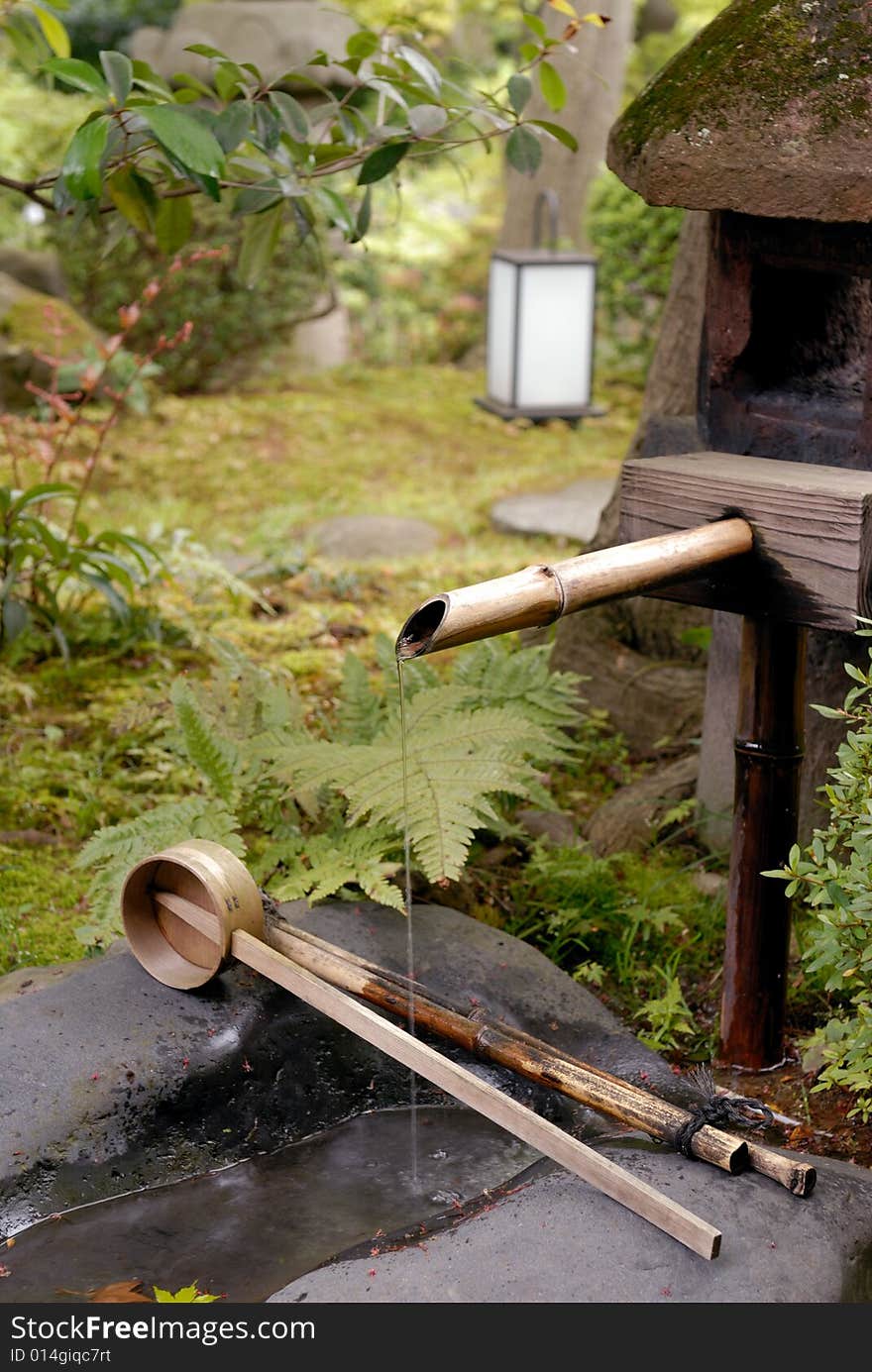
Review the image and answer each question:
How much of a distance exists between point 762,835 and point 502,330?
4100 mm

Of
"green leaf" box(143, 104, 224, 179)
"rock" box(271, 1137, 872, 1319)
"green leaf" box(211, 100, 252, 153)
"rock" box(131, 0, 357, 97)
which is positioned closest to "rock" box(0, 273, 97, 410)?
"rock" box(131, 0, 357, 97)

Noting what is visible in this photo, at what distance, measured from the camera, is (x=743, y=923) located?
324 centimetres

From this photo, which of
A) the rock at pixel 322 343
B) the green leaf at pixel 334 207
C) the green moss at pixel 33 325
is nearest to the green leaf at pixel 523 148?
the green leaf at pixel 334 207

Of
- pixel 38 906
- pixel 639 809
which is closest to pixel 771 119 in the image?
pixel 639 809

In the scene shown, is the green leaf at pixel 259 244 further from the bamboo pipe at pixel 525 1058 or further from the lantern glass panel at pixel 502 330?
the lantern glass panel at pixel 502 330

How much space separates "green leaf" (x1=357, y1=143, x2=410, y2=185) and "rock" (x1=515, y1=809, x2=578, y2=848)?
76.7 inches

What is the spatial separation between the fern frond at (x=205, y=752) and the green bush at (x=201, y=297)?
21.5 ft

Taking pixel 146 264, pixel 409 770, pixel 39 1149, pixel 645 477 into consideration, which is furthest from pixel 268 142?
pixel 146 264

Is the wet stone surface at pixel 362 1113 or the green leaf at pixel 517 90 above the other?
the green leaf at pixel 517 90

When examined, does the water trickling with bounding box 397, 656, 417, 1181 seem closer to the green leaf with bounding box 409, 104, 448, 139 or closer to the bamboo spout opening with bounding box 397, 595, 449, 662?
the bamboo spout opening with bounding box 397, 595, 449, 662

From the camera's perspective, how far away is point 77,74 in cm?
331

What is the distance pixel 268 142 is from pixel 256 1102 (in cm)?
243

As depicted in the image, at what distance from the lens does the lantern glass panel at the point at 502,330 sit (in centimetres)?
654

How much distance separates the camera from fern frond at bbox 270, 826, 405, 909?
11.0 ft
